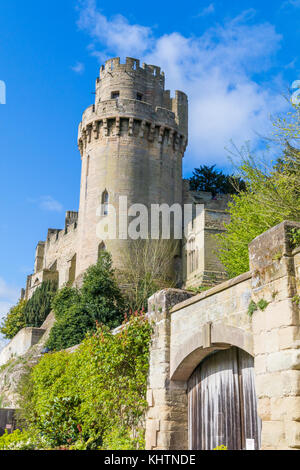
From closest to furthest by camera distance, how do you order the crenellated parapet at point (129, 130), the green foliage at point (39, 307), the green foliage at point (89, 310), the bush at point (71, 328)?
the bush at point (71, 328) → the green foliage at point (89, 310) → the crenellated parapet at point (129, 130) → the green foliage at point (39, 307)

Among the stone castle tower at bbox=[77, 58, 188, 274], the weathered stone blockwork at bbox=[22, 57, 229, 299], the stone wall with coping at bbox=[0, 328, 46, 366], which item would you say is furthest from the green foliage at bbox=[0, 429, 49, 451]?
the stone wall with coping at bbox=[0, 328, 46, 366]

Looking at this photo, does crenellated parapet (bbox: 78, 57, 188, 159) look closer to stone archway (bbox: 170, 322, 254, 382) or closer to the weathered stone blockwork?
the weathered stone blockwork

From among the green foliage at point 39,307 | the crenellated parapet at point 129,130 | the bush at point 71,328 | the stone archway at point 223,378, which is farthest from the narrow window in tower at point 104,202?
the stone archway at point 223,378

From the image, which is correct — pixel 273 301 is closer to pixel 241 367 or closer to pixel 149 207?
pixel 241 367

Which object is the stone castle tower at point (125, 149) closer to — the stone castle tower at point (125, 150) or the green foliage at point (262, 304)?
the stone castle tower at point (125, 150)

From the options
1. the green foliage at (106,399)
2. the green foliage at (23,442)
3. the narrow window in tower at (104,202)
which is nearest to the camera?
the green foliage at (23,442)

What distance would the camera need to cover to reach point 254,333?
625 cm

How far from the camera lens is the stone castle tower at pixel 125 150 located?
27531 millimetres

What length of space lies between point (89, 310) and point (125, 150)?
34.9ft

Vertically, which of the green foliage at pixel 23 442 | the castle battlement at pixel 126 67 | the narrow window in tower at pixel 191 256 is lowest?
the green foliage at pixel 23 442

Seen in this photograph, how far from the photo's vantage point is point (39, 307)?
107 feet

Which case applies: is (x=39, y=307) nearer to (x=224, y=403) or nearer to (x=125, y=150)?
(x=125, y=150)

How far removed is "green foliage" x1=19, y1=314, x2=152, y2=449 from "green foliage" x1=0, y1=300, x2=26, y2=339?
24.0m

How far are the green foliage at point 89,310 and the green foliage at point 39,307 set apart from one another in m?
8.61
